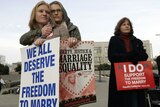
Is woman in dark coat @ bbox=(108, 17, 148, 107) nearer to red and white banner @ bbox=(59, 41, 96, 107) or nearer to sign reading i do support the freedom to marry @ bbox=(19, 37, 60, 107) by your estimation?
red and white banner @ bbox=(59, 41, 96, 107)

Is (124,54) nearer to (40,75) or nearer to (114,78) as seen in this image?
(114,78)

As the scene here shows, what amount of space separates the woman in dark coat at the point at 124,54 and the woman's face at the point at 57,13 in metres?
1.51

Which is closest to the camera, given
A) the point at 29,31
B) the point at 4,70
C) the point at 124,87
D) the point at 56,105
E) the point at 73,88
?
the point at 56,105

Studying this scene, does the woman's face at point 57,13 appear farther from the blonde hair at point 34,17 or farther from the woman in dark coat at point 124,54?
the woman in dark coat at point 124,54

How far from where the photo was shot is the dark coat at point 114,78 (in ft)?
17.6

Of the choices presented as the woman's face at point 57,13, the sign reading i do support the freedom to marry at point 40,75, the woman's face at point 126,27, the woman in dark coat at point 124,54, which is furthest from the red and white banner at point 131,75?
the sign reading i do support the freedom to marry at point 40,75

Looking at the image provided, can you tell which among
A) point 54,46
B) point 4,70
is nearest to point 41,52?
point 54,46

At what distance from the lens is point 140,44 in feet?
18.1

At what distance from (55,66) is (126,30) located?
6.84ft

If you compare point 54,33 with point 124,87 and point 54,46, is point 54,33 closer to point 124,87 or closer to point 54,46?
point 54,46

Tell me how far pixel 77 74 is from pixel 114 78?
69.3 inches

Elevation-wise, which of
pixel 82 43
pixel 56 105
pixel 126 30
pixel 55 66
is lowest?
pixel 56 105

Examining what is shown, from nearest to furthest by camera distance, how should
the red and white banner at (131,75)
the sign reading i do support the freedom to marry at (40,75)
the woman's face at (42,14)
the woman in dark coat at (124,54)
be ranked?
the sign reading i do support the freedom to marry at (40,75), the woman's face at (42,14), the red and white banner at (131,75), the woman in dark coat at (124,54)

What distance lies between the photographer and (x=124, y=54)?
5355 millimetres
